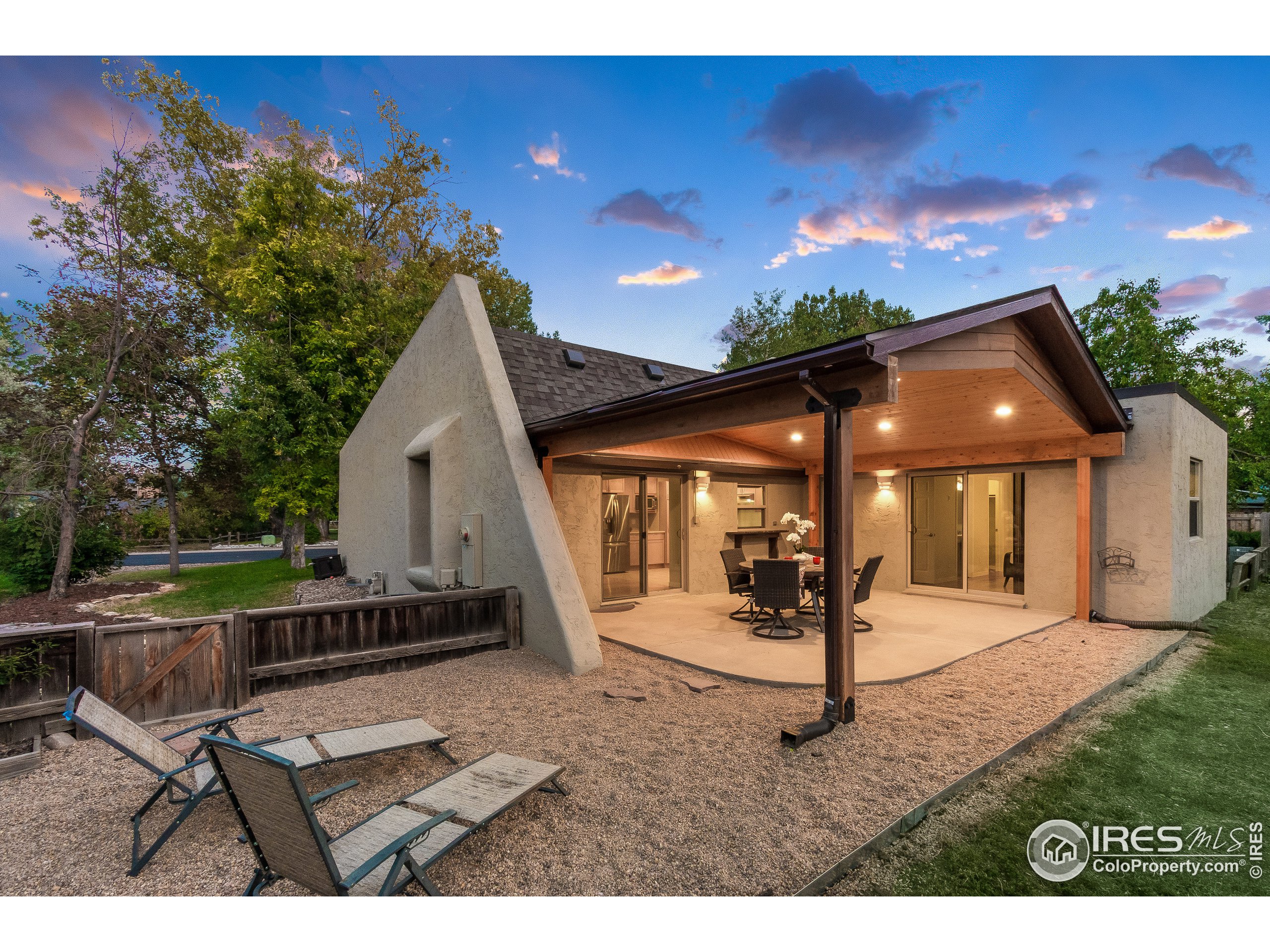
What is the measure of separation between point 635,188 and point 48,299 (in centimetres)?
1833

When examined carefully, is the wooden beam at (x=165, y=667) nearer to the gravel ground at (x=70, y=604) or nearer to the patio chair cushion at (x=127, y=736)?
the patio chair cushion at (x=127, y=736)

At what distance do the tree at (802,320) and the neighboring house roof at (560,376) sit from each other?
1963 cm

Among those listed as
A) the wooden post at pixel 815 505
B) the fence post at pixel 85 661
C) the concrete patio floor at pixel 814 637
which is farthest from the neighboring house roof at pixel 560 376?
the fence post at pixel 85 661

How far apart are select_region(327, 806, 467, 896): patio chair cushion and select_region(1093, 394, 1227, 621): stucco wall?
9251 millimetres

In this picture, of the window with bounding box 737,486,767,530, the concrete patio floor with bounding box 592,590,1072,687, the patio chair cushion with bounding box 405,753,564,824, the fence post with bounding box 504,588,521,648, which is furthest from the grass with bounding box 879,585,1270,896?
the window with bounding box 737,486,767,530

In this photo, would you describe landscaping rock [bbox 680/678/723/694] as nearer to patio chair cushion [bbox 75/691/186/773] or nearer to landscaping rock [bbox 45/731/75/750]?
patio chair cushion [bbox 75/691/186/773]

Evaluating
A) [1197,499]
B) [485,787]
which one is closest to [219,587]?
[485,787]

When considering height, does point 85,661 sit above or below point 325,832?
above

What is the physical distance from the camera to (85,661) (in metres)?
4.10

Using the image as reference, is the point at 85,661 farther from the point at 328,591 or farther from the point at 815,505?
the point at 815,505

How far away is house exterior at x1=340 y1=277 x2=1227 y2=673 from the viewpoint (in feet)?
16.2

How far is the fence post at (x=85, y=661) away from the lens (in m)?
4.07

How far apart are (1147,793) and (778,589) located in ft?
12.7
